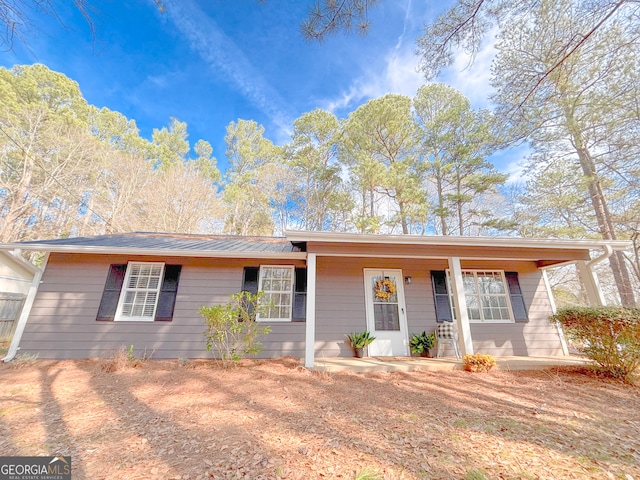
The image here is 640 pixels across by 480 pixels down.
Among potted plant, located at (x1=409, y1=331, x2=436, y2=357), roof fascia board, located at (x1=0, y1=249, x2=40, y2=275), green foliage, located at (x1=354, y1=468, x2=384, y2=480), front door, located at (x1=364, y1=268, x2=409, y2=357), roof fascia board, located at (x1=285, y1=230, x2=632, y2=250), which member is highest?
roof fascia board, located at (x1=285, y1=230, x2=632, y2=250)

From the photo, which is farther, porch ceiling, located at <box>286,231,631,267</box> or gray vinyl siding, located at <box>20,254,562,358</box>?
gray vinyl siding, located at <box>20,254,562,358</box>

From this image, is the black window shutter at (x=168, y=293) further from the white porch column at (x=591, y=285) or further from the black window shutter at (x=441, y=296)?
the white porch column at (x=591, y=285)

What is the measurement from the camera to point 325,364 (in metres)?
4.26

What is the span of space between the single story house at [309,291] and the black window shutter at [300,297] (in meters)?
0.02

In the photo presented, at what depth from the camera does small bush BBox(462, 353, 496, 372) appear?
4.09m

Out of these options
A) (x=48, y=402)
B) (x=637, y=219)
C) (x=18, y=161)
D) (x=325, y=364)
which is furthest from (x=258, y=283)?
(x=18, y=161)

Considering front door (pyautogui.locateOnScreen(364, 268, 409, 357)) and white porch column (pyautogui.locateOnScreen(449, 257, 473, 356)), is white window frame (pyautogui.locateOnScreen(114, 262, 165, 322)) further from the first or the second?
white porch column (pyautogui.locateOnScreen(449, 257, 473, 356))

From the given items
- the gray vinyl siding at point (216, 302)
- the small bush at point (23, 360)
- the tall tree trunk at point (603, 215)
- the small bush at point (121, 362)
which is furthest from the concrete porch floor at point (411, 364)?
the small bush at point (23, 360)

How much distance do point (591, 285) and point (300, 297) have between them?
18.7 ft

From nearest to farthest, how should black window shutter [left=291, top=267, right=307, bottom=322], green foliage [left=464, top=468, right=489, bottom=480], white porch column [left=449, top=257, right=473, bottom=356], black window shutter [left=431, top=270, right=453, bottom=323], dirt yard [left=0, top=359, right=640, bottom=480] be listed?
1. green foliage [left=464, top=468, right=489, bottom=480]
2. dirt yard [left=0, top=359, right=640, bottom=480]
3. white porch column [left=449, top=257, right=473, bottom=356]
4. black window shutter [left=291, top=267, right=307, bottom=322]
5. black window shutter [left=431, top=270, right=453, bottom=323]

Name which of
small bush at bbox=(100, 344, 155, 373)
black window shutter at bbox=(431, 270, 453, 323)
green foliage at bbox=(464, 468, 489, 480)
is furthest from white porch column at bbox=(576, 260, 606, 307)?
small bush at bbox=(100, 344, 155, 373)

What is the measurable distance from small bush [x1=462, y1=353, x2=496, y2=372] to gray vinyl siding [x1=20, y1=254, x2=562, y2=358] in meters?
1.14

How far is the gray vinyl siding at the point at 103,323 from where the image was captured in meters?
4.68

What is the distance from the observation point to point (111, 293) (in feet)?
16.2
